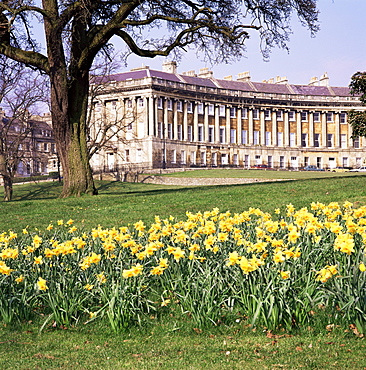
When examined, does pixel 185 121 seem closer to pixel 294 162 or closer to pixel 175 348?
pixel 294 162

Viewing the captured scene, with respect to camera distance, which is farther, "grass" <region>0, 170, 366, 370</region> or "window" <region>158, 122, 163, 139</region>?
"window" <region>158, 122, 163, 139</region>

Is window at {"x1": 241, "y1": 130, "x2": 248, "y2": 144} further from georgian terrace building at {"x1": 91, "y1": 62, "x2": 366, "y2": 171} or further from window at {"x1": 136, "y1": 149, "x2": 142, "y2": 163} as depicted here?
window at {"x1": 136, "y1": 149, "x2": 142, "y2": 163}

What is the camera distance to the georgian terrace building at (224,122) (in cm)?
8362

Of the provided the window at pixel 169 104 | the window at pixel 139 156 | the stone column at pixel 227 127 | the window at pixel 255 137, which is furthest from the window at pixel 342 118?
the window at pixel 139 156

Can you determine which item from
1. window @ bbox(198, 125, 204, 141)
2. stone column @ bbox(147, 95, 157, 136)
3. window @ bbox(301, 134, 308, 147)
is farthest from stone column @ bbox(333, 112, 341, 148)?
stone column @ bbox(147, 95, 157, 136)

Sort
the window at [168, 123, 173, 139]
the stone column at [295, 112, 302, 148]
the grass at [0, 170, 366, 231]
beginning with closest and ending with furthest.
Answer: the grass at [0, 170, 366, 231] < the window at [168, 123, 173, 139] < the stone column at [295, 112, 302, 148]

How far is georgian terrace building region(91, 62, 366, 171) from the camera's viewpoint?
8362 cm

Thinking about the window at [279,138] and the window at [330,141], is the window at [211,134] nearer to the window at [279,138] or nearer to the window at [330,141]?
the window at [279,138]

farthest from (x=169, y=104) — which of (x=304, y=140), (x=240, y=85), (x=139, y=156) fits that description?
(x=304, y=140)

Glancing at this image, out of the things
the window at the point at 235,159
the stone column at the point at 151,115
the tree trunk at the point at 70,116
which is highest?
the stone column at the point at 151,115

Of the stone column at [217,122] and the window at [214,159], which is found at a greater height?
the stone column at [217,122]

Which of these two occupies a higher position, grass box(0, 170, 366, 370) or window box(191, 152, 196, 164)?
window box(191, 152, 196, 164)

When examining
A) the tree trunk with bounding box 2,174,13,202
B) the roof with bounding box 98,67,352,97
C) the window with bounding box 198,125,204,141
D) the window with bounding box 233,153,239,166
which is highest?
the roof with bounding box 98,67,352,97

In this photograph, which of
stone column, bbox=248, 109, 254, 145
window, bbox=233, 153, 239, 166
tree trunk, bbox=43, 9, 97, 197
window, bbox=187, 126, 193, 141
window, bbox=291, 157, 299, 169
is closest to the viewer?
tree trunk, bbox=43, 9, 97, 197
